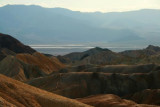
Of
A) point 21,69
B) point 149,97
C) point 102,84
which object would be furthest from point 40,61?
point 149,97

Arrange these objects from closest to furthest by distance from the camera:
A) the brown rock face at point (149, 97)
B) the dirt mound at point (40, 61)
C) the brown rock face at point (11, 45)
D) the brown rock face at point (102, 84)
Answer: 1. the brown rock face at point (149, 97)
2. the brown rock face at point (102, 84)
3. the dirt mound at point (40, 61)
4. the brown rock face at point (11, 45)

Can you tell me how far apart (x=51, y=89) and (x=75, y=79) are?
17.6 ft

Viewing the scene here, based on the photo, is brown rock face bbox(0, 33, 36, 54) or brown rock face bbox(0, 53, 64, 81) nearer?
brown rock face bbox(0, 53, 64, 81)

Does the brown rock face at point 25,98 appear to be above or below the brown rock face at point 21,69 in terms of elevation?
above

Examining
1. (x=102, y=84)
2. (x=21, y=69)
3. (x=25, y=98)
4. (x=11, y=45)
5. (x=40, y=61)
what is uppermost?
(x=25, y=98)

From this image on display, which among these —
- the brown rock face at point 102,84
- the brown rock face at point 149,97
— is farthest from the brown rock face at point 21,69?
the brown rock face at point 149,97

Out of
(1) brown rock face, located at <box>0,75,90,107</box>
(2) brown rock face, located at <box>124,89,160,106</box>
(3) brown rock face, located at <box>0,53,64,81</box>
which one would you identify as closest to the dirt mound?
(3) brown rock face, located at <box>0,53,64,81</box>

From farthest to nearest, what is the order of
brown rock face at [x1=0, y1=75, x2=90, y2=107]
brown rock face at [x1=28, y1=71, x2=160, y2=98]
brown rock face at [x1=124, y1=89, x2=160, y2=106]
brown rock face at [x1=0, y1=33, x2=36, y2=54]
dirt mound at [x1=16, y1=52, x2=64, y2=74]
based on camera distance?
1. brown rock face at [x1=0, y1=33, x2=36, y2=54]
2. dirt mound at [x1=16, y1=52, x2=64, y2=74]
3. brown rock face at [x1=28, y1=71, x2=160, y2=98]
4. brown rock face at [x1=124, y1=89, x2=160, y2=106]
5. brown rock face at [x1=0, y1=75, x2=90, y2=107]

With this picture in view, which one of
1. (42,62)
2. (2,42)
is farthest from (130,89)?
(2,42)

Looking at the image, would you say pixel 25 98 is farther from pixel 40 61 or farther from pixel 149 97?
pixel 40 61

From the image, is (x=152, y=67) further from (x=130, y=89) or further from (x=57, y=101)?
(x=57, y=101)

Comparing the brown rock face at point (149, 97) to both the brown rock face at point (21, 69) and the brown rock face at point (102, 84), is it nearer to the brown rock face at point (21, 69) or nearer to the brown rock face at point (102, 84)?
the brown rock face at point (102, 84)

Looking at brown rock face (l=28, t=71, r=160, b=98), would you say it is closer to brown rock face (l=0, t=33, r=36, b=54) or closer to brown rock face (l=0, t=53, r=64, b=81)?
brown rock face (l=0, t=53, r=64, b=81)

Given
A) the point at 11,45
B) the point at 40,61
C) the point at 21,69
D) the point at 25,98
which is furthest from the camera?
the point at 11,45
